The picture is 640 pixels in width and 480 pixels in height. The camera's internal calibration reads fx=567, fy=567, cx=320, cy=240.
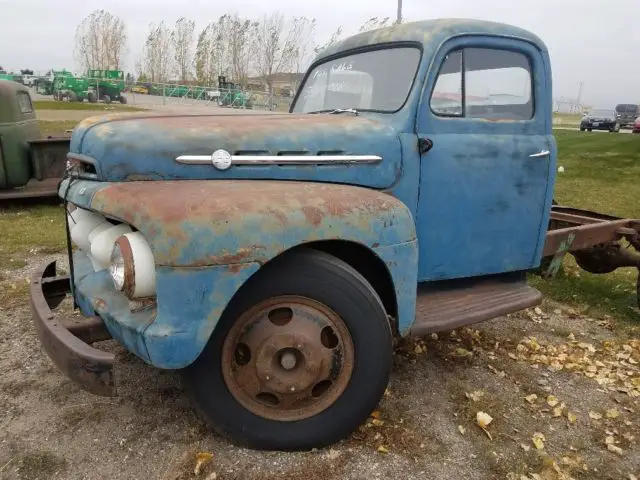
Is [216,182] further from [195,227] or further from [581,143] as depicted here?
[581,143]

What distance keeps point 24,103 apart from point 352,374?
7971 mm

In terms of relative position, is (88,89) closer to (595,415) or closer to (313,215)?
(313,215)

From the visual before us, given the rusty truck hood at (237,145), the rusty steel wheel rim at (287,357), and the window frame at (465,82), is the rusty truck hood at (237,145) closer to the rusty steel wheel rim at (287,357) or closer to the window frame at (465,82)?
the window frame at (465,82)

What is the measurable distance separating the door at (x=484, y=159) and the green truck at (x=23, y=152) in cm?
633

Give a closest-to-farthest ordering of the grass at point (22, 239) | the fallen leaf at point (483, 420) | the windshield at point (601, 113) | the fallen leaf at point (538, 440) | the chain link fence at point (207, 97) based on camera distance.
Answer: the fallen leaf at point (538, 440), the fallen leaf at point (483, 420), the grass at point (22, 239), the chain link fence at point (207, 97), the windshield at point (601, 113)

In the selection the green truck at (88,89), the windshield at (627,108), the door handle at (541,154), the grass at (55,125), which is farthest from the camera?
the windshield at (627,108)

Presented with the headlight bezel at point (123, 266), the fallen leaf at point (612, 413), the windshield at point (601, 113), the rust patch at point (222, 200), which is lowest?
the fallen leaf at point (612, 413)

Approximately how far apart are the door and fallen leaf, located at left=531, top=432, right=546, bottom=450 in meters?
0.98

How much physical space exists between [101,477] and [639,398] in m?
3.04

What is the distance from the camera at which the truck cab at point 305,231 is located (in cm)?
232

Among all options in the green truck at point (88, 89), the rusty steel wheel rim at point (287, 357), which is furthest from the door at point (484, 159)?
the green truck at point (88, 89)

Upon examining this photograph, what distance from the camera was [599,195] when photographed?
36.3 feet

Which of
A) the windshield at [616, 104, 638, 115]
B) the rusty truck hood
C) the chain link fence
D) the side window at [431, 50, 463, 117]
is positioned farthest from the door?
the windshield at [616, 104, 638, 115]

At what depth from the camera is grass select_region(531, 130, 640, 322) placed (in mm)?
5250
